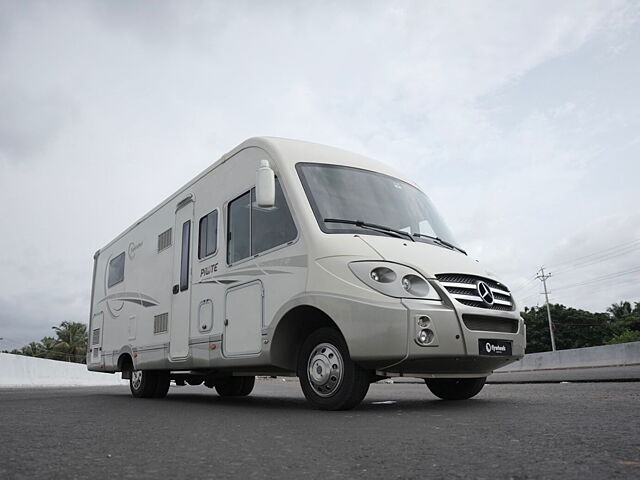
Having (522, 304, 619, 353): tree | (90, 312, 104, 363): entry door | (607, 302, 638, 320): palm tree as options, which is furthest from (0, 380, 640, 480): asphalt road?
(607, 302, 638, 320): palm tree

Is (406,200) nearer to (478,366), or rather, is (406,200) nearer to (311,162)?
(311,162)

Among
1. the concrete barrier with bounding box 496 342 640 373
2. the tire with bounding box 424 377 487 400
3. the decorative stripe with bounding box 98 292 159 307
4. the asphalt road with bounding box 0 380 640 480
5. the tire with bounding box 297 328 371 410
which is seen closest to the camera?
the asphalt road with bounding box 0 380 640 480

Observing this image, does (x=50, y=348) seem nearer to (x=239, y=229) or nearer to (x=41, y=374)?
(x=41, y=374)

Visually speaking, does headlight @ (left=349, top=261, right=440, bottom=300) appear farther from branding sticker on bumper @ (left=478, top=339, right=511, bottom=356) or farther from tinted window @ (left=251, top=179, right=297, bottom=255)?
tinted window @ (left=251, top=179, right=297, bottom=255)

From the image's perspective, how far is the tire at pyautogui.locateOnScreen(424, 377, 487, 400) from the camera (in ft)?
21.4

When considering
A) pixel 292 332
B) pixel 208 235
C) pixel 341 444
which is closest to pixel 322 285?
pixel 292 332

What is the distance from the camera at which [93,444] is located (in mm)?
3533

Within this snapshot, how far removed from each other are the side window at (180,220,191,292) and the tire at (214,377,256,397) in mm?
2480

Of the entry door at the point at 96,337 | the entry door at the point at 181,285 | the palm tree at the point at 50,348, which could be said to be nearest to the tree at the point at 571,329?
the palm tree at the point at 50,348

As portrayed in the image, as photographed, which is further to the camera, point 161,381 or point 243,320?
point 161,381

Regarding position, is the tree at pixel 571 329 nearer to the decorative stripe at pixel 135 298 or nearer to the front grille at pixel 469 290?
the decorative stripe at pixel 135 298

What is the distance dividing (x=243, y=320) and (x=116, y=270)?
19.2ft

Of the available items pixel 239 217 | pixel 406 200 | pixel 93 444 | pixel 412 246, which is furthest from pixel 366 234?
pixel 93 444

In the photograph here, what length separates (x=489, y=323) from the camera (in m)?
5.52
